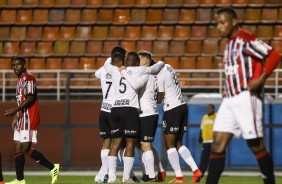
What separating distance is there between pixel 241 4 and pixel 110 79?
10.5m

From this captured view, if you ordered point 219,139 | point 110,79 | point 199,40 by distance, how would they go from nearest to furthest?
point 219,139 < point 110,79 < point 199,40

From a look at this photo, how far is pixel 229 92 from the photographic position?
33.6 ft

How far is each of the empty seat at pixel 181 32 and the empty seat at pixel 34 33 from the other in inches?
150

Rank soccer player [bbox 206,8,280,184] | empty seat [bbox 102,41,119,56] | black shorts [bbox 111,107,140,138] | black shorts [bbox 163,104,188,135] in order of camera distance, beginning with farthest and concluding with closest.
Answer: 1. empty seat [bbox 102,41,119,56]
2. black shorts [bbox 163,104,188,135]
3. black shorts [bbox 111,107,140,138]
4. soccer player [bbox 206,8,280,184]

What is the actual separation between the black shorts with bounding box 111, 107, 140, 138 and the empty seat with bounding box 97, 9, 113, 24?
37.5 feet

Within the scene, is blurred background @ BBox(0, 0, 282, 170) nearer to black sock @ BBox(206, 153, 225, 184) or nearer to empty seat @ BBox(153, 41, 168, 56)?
empty seat @ BBox(153, 41, 168, 56)

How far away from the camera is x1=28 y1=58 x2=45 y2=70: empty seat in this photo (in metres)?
25.4

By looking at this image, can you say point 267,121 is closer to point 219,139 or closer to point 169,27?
point 169,27

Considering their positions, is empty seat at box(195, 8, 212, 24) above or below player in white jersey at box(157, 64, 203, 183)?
above

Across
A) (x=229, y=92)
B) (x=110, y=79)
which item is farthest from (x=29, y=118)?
(x=229, y=92)

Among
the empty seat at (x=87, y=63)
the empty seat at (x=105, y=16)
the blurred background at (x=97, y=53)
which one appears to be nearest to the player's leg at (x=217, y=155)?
the blurred background at (x=97, y=53)

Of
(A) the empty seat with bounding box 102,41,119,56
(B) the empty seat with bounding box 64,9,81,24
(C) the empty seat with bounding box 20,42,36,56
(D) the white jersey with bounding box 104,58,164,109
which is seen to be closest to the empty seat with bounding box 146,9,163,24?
(A) the empty seat with bounding box 102,41,119,56

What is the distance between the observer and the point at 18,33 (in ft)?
87.3

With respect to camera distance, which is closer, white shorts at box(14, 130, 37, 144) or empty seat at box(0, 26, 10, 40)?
white shorts at box(14, 130, 37, 144)
